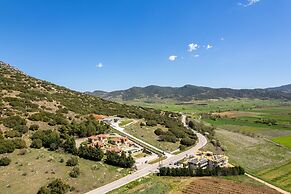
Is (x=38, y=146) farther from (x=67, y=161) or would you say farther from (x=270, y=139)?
(x=270, y=139)

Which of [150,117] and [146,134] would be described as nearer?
[146,134]

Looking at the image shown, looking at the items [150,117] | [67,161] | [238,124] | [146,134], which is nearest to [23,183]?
[67,161]

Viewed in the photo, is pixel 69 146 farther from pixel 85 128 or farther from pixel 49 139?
pixel 85 128

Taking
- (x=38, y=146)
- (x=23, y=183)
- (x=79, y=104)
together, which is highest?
(x=79, y=104)

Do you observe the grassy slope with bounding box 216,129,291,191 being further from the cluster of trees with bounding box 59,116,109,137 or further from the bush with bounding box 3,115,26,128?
the bush with bounding box 3,115,26,128

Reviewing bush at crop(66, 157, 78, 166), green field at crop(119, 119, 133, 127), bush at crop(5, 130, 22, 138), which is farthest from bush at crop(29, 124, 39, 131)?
green field at crop(119, 119, 133, 127)

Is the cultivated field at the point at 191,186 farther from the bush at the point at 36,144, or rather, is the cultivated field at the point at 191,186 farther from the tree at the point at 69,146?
the bush at the point at 36,144

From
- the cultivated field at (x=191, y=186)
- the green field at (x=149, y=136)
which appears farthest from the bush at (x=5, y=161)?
the green field at (x=149, y=136)
